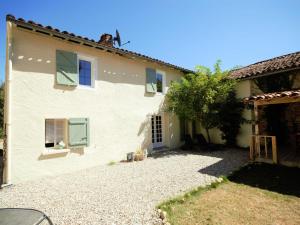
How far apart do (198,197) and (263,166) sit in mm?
4371

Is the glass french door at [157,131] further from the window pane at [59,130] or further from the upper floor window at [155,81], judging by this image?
the window pane at [59,130]

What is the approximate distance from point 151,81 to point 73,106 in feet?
17.3

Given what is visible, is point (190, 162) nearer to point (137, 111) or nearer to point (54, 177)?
point (137, 111)

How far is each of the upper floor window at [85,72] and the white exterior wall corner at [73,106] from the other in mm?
396

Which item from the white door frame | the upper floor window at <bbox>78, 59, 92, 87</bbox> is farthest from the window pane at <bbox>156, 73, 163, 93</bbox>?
the upper floor window at <bbox>78, 59, 92, 87</bbox>

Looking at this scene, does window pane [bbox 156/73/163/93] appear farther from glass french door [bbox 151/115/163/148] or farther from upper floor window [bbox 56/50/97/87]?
upper floor window [bbox 56/50/97/87]

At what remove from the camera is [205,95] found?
1156 centimetres

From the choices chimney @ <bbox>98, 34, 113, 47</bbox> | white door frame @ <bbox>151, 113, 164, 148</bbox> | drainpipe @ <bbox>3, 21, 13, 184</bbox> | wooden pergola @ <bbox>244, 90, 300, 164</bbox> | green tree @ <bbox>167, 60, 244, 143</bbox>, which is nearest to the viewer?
drainpipe @ <bbox>3, 21, 13, 184</bbox>

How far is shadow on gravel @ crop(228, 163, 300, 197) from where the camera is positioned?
19.9 feet

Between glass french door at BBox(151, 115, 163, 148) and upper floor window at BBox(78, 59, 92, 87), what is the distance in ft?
15.7

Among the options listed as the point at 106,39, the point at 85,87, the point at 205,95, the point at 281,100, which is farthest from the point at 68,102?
the point at 281,100

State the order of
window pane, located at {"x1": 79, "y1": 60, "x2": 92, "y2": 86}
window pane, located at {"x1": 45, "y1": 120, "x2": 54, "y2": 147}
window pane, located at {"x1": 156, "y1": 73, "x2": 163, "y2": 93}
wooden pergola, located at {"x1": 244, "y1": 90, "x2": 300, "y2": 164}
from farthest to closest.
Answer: window pane, located at {"x1": 156, "y1": 73, "x2": 163, "y2": 93} < window pane, located at {"x1": 79, "y1": 60, "x2": 92, "y2": 86} < window pane, located at {"x1": 45, "y1": 120, "x2": 54, "y2": 147} < wooden pergola, located at {"x1": 244, "y1": 90, "x2": 300, "y2": 164}

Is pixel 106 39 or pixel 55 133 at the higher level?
pixel 106 39

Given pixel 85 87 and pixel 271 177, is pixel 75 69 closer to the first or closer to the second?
pixel 85 87
